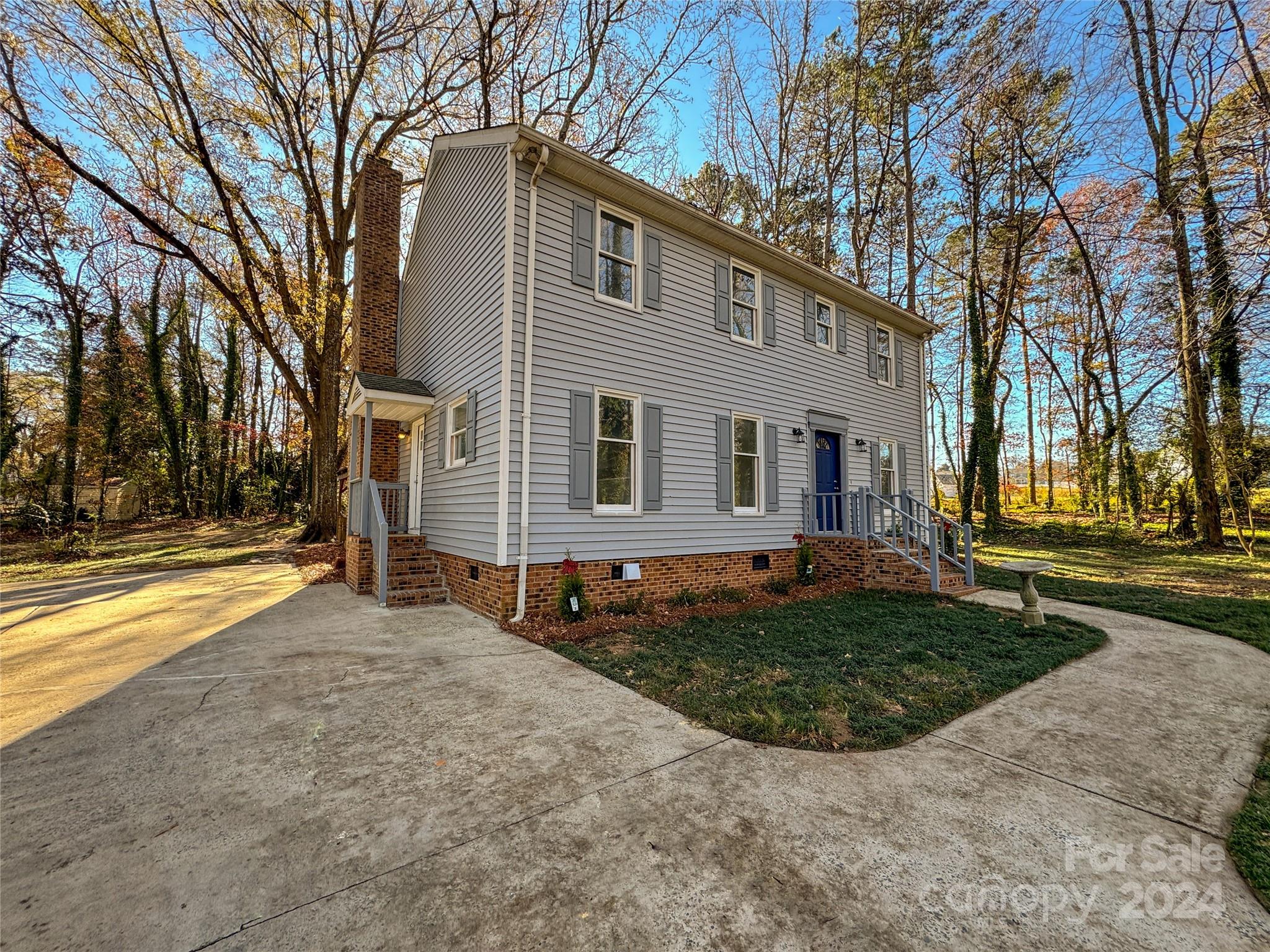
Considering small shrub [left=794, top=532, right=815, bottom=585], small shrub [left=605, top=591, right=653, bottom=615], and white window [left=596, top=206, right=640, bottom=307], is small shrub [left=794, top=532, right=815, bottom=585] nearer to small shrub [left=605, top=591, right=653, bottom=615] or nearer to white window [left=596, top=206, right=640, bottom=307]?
small shrub [left=605, top=591, right=653, bottom=615]

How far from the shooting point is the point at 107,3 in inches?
402

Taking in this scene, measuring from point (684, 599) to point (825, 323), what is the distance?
661cm

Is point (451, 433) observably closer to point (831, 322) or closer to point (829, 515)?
point (829, 515)

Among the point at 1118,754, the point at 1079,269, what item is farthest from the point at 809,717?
the point at 1079,269

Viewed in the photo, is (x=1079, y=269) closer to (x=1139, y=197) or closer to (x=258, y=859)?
(x=1139, y=197)

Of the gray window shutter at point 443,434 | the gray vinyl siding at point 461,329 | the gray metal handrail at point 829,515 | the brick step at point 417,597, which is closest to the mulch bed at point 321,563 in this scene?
the gray vinyl siding at point 461,329

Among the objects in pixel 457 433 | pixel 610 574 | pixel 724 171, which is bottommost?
pixel 610 574

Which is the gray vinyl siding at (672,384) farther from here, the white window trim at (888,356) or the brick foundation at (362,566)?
the brick foundation at (362,566)

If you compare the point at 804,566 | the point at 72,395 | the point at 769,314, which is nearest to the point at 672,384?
the point at 769,314

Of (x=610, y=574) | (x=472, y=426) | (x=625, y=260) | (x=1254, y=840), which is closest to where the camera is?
(x=1254, y=840)

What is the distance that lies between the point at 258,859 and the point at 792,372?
30.2ft

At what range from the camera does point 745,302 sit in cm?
865

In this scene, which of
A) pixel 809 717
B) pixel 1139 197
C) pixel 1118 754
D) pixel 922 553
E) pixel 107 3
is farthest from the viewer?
pixel 1139 197

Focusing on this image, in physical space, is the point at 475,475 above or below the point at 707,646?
above
